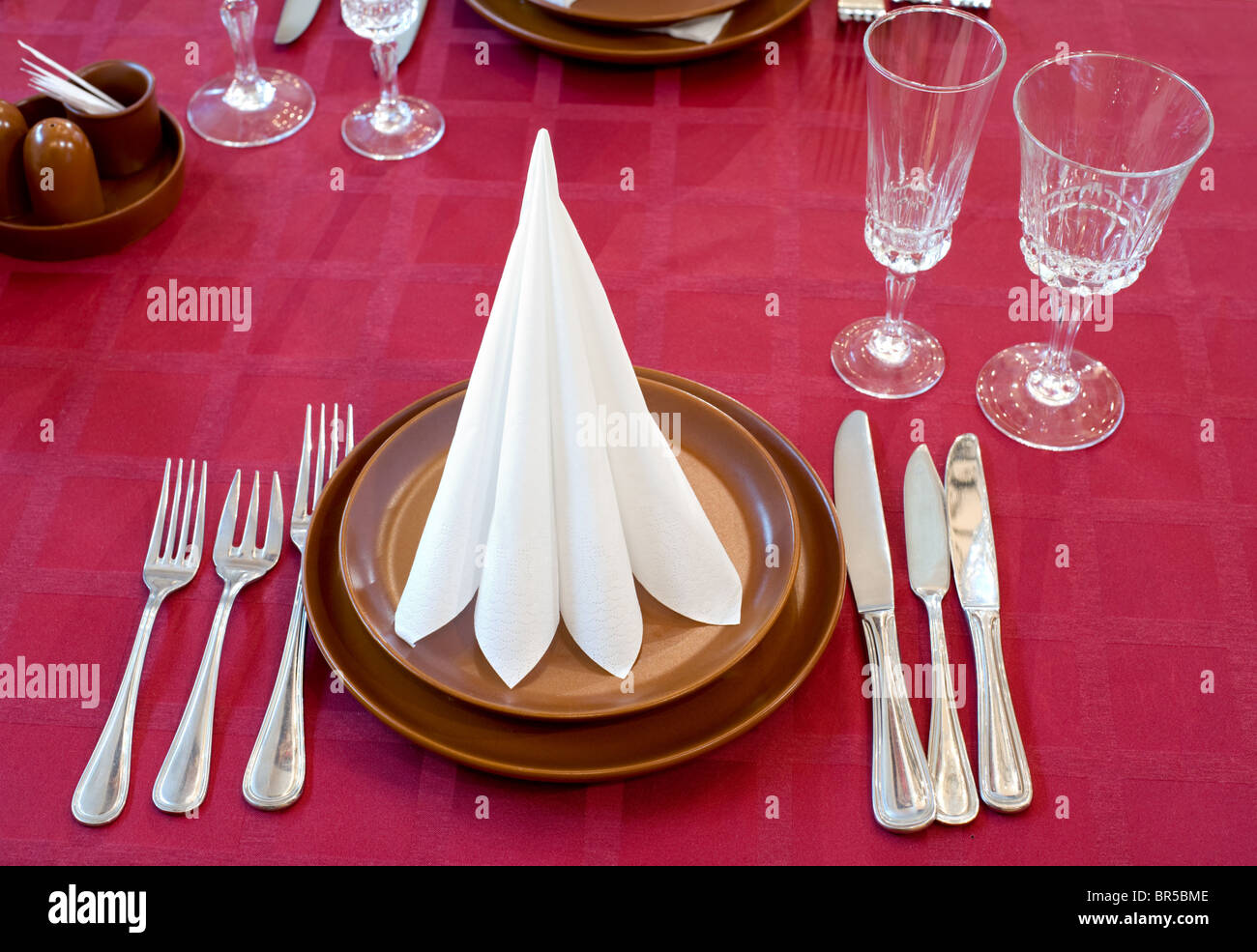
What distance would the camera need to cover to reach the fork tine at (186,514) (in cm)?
87

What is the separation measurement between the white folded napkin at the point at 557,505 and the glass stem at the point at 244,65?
692 millimetres

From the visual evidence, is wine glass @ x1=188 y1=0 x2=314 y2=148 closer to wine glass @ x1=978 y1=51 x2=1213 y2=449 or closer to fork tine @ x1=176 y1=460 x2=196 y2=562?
fork tine @ x1=176 y1=460 x2=196 y2=562

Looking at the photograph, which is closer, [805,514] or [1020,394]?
[805,514]

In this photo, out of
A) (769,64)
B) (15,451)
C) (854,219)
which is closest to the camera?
(15,451)

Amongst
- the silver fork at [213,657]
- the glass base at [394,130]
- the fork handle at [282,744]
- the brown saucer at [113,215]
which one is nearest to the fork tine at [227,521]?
the silver fork at [213,657]

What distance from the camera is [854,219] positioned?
1.17m

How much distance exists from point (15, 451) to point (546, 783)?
529mm

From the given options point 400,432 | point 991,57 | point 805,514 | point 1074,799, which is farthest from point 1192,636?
point 400,432

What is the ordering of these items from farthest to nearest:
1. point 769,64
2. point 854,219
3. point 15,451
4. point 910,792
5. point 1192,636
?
1. point 769,64
2. point 854,219
3. point 15,451
4. point 1192,636
5. point 910,792

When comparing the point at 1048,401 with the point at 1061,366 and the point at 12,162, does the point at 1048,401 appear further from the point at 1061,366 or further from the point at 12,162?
the point at 12,162

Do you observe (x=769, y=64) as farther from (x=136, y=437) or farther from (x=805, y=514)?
(x=136, y=437)

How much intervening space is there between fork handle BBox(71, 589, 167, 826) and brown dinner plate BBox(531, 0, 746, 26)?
0.81 meters

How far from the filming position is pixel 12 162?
1.07 meters

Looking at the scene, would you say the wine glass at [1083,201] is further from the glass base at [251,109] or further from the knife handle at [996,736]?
the glass base at [251,109]
